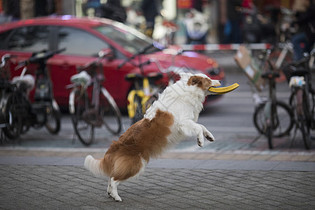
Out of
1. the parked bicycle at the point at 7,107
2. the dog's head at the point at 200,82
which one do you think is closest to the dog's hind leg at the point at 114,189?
the dog's head at the point at 200,82

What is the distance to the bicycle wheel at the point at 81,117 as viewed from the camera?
8773 mm

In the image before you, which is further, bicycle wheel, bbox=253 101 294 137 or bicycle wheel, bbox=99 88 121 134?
bicycle wheel, bbox=99 88 121 134

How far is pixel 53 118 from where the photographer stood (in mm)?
9609

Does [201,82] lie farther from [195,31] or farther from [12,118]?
[195,31]

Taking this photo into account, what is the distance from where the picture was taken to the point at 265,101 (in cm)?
→ 881

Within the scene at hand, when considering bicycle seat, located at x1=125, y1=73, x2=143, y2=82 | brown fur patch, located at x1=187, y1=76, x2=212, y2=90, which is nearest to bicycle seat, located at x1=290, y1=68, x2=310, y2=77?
bicycle seat, located at x1=125, y1=73, x2=143, y2=82

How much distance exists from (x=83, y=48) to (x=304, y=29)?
4.68 metres

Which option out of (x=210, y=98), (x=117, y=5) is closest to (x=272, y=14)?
(x=117, y=5)

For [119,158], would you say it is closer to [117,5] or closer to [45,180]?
[45,180]

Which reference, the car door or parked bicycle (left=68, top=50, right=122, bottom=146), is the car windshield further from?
parked bicycle (left=68, top=50, right=122, bottom=146)

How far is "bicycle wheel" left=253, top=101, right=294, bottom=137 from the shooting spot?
8.73 m

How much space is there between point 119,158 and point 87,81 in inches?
146

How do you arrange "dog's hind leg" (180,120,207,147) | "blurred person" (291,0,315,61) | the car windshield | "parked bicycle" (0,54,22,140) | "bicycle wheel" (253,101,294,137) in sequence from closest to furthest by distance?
"dog's hind leg" (180,120,207,147) < "parked bicycle" (0,54,22,140) < "bicycle wheel" (253,101,294,137) < the car windshield < "blurred person" (291,0,315,61)

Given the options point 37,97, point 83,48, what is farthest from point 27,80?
point 83,48
